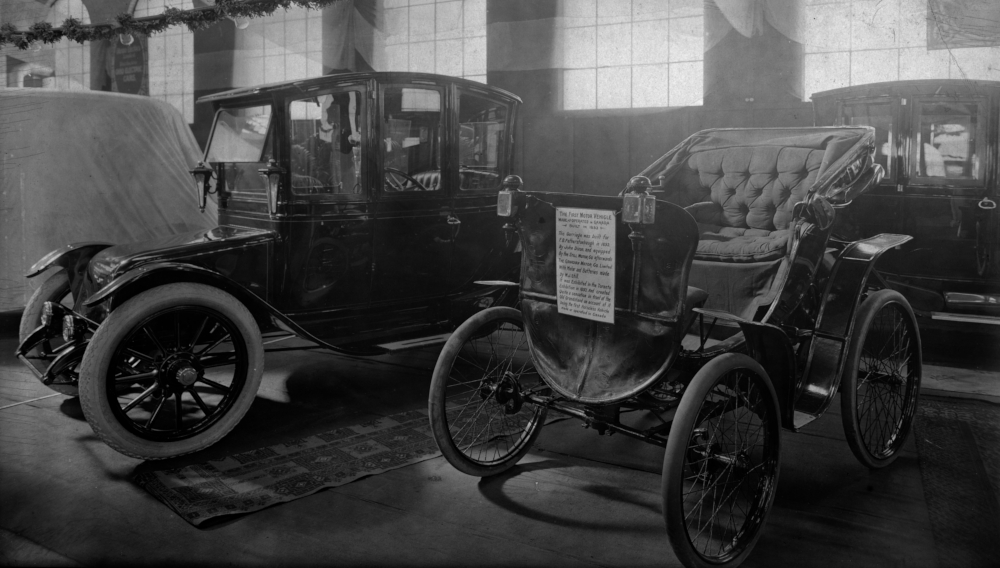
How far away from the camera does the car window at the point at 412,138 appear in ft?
10.9

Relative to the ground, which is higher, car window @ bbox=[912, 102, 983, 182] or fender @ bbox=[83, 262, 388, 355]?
car window @ bbox=[912, 102, 983, 182]

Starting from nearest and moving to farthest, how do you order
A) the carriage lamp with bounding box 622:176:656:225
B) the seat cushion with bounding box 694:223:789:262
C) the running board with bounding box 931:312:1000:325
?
the carriage lamp with bounding box 622:176:656:225 < the seat cushion with bounding box 694:223:789:262 < the running board with bounding box 931:312:1000:325

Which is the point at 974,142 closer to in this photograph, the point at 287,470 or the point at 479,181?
the point at 479,181

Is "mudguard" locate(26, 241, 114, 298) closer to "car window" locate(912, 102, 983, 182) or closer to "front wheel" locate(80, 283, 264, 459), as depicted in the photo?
"front wheel" locate(80, 283, 264, 459)

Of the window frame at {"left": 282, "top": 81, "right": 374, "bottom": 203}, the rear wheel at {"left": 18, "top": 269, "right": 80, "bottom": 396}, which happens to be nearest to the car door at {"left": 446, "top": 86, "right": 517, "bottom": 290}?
the window frame at {"left": 282, "top": 81, "right": 374, "bottom": 203}

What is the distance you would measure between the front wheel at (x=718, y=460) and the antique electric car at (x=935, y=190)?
2.11m

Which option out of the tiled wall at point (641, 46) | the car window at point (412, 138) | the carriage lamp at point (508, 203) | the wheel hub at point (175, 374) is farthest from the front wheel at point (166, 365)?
the tiled wall at point (641, 46)

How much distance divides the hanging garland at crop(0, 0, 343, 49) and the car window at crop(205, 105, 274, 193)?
83 cm

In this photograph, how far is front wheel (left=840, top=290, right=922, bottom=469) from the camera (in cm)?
231

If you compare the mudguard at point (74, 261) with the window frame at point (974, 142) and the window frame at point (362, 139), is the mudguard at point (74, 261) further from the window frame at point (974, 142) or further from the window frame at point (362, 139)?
the window frame at point (974, 142)

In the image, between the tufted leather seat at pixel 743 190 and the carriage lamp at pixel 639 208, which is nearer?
the carriage lamp at pixel 639 208

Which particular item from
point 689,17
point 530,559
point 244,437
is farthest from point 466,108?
point 530,559

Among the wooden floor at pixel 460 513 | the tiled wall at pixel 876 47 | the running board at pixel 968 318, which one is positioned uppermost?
the tiled wall at pixel 876 47

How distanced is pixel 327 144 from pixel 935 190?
3.13 meters
